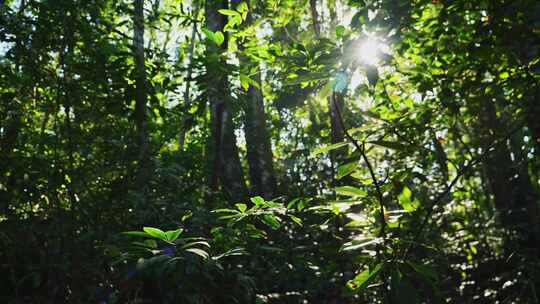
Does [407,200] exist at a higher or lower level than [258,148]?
lower

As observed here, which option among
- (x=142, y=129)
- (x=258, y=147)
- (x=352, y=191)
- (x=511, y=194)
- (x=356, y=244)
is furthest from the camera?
(x=258, y=147)

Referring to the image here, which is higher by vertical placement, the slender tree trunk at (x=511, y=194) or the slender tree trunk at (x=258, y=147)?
the slender tree trunk at (x=258, y=147)

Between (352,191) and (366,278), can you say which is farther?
(352,191)

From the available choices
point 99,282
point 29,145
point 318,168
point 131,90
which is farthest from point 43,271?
point 318,168

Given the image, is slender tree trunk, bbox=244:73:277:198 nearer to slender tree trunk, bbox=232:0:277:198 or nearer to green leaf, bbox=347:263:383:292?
slender tree trunk, bbox=232:0:277:198

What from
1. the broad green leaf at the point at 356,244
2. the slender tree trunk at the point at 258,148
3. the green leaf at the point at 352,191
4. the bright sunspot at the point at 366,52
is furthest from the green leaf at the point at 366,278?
→ the slender tree trunk at the point at 258,148

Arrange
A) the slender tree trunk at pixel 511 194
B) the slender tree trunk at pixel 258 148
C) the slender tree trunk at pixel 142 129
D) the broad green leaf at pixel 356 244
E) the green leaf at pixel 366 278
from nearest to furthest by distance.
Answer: the green leaf at pixel 366 278, the broad green leaf at pixel 356 244, the slender tree trunk at pixel 142 129, the slender tree trunk at pixel 511 194, the slender tree trunk at pixel 258 148

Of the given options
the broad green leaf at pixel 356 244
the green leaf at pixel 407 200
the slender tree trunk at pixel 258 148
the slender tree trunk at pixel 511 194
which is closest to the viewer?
the broad green leaf at pixel 356 244

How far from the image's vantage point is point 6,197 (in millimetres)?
2934

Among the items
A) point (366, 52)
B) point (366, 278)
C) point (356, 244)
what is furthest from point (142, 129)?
point (366, 278)

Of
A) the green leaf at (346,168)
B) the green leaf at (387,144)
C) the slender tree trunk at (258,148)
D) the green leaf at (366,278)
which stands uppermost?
the slender tree trunk at (258,148)

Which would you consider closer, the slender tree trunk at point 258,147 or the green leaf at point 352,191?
the green leaf at point 352,191

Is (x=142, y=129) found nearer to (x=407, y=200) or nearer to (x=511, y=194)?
(x=407, y=200)

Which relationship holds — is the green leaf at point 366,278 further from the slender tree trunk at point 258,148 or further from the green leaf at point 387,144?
the slender tree trunk at point 258,148
